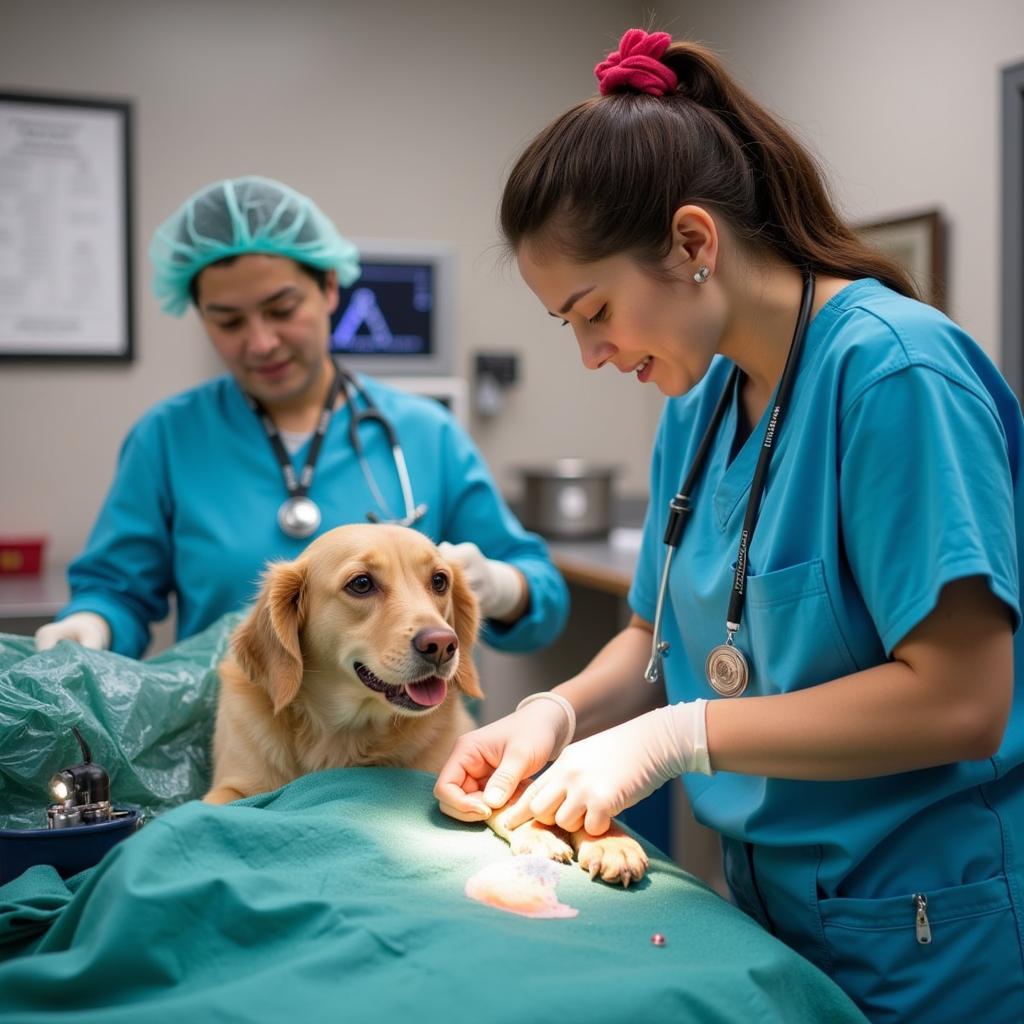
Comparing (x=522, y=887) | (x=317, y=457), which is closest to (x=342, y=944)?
(x=522, y=887)

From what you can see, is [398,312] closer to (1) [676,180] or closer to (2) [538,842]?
(1) [676,180]

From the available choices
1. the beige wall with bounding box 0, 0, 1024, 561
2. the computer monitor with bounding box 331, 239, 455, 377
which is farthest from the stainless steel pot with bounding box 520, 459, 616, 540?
the computer monitor with bounding box 331, 239, 455, 377

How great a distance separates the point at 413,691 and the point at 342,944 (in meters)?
0.55

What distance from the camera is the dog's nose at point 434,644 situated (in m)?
1.33

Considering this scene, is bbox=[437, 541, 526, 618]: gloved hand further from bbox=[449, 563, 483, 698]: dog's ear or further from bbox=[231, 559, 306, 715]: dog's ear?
bbox=[231, 559, 306, 715]: dog's ear

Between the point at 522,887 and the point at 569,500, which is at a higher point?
the point at 569,500

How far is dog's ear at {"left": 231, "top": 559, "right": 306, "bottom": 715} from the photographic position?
1.36m

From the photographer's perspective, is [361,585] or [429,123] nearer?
[361,585]

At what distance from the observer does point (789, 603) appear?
3.50 ft

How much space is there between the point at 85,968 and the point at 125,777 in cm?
58

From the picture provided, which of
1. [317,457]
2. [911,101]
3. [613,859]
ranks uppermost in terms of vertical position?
[911,101]

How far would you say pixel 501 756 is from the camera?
4.05 ft

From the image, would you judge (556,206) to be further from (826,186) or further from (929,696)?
(929,696)

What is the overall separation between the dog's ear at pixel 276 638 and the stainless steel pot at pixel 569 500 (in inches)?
85.4
